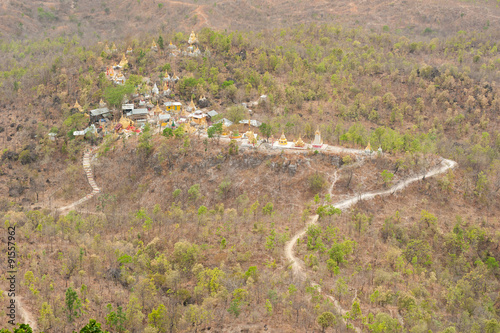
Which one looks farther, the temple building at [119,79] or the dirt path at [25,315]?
the temple building at [119,79]

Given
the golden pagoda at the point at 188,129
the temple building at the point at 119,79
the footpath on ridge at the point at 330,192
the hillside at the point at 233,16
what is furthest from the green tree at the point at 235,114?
the hillside at the point at 233,16

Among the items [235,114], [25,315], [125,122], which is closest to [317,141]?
[235,114]

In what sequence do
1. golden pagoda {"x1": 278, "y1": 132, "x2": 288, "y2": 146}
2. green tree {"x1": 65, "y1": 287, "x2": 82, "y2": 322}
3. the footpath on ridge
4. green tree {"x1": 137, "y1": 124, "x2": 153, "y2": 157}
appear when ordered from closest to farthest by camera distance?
green tree {"x1": 65, "y1": 287, "x2": 82, "y2": 322} → the footpath on ridge → golden pagoda {"x1": 278, "y1": 132, "x2": 288, "y2": 146} → green tree {"x1": 137, "y1": 124, "x2": 153, "y2": 157}

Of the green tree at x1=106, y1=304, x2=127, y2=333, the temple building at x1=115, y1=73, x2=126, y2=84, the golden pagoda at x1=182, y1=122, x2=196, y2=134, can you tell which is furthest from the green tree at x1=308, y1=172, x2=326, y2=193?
the temple building at x1=115, y1=73, x2=126, y2=84

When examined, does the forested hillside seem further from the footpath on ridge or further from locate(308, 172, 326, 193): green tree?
the footpath on ridge

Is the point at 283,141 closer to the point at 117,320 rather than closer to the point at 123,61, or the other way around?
the point at 117,320

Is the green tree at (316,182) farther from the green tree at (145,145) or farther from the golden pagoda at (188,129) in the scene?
the green tree at (145,145)

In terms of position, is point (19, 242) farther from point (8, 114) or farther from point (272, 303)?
point (8, 114)

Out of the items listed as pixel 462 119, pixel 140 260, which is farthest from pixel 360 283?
pixel 462 119
